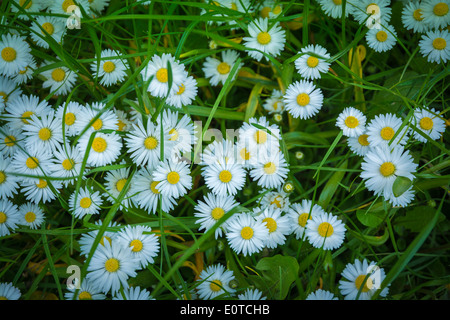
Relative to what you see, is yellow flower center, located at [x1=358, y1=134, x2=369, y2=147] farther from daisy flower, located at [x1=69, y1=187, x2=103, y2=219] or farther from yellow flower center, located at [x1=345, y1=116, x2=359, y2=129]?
daisy flower, located at [x1=69, y1=187, x2=103, y2=219]

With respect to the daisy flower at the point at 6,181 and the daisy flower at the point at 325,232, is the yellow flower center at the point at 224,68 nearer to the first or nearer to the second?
the daisy flower at the point at 325,232

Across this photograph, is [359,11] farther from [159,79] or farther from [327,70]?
[159,79]

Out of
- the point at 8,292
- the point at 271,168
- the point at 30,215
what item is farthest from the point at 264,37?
the point at 8,292

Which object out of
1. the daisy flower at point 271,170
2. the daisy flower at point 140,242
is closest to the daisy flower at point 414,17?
the daisy flower at point 271,170

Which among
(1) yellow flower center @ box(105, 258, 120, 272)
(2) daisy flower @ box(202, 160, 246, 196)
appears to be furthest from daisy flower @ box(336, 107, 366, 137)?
(1) yellow flower center @ box(105, 258, 120, 272)

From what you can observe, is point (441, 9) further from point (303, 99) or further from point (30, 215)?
point (30, 215)
